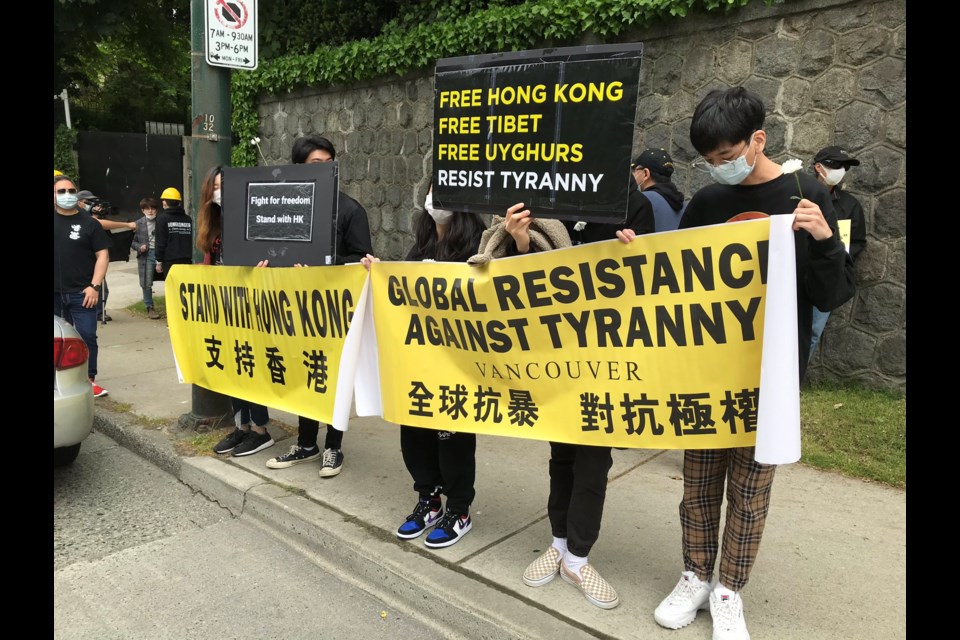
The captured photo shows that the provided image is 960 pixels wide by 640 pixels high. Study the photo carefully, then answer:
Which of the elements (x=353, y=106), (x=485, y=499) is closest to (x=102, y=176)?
(x=353, y=106)

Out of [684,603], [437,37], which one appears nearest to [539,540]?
[684,603]

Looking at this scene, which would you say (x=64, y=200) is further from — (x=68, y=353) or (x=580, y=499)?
(x=580, y=499)

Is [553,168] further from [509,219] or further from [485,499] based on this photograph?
[485,499]

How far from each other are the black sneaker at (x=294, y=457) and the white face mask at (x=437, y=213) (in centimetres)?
208

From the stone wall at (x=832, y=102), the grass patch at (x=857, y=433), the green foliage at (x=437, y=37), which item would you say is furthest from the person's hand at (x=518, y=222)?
the green foliage at (x=437, y=37)

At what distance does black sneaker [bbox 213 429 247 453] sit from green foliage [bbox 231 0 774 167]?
4286mm

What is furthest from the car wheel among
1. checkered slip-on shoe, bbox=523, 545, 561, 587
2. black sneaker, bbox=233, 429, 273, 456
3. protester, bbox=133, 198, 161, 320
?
protester, bbox=133, 198, 161, 320

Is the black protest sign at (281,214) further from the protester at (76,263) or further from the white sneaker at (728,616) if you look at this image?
the white sneaker at (728,616)

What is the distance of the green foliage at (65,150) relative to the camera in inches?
637

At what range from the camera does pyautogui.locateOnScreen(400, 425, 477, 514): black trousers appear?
3475 mm

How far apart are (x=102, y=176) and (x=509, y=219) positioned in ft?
54.6

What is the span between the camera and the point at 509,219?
2.91m

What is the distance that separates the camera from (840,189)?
521 centimetres

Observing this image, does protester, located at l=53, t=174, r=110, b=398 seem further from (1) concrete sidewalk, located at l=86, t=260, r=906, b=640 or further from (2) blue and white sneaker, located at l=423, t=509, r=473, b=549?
(2) blue and white sneaker, located at l=423, t=509, r=473, b=549
